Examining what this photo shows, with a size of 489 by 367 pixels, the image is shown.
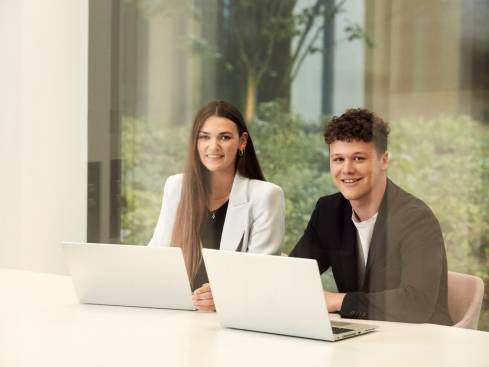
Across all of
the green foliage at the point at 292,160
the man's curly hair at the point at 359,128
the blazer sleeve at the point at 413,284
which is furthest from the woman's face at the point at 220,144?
the blazer sleeve at the point at 413,284

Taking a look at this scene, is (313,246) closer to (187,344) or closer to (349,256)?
(349,256)

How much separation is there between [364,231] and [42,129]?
7.19ft

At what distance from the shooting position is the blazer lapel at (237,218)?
3.67m

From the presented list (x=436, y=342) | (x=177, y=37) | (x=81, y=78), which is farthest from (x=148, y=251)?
(x=81, y=78)

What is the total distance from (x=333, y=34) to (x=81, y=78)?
1.59m

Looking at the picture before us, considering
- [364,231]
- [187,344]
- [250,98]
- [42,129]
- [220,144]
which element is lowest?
[187,344]

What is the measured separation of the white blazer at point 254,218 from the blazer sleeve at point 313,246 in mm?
117

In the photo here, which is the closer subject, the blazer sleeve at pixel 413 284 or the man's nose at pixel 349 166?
the blazer sleeve at pixel 413 284

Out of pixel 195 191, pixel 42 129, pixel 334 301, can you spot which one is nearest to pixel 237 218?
pixel 195 191

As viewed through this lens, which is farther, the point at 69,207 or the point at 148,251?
the point at 69,207

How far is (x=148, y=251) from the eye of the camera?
9.71 feet

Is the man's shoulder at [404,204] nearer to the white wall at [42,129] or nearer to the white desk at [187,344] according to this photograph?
the white desk at [187,344]

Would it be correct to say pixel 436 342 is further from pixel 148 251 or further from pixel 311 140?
pixel 311 140

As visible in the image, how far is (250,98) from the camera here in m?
4.01
